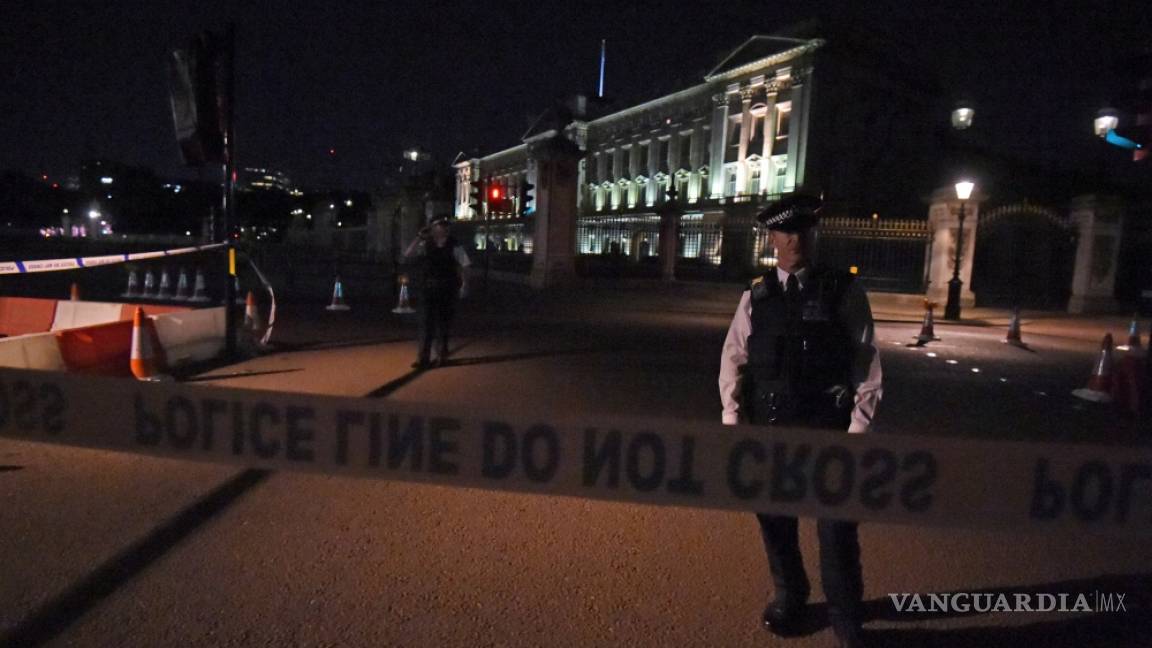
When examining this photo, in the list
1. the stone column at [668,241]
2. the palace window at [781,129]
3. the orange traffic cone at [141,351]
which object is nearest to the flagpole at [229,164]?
the orange traffic cone at [141,351]

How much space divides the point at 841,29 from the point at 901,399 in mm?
51359

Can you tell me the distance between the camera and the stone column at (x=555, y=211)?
22547 millimetres

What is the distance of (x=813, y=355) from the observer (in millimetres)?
2828

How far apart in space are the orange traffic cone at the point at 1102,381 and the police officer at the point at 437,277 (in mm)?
7303

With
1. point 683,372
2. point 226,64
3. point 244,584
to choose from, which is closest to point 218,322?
point 226,64

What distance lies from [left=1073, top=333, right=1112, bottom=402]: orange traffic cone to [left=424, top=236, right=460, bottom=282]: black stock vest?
745 cm

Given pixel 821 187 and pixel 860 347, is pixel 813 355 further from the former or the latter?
pixel 821 187

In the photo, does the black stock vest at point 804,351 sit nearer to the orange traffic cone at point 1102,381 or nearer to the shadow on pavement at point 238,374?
A: the shadow on pavement at point 238,374

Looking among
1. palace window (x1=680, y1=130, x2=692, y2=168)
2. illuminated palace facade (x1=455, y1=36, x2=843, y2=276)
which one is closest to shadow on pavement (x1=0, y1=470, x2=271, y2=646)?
illuminated palace facade (x1=455, y1=36, x2=843, y2=276)

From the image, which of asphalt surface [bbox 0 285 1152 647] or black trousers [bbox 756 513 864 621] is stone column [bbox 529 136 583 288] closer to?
asphalt surface [bbox 0 285 1152 647]

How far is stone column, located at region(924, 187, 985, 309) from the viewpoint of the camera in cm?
2119

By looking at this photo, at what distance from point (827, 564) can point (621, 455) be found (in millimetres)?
976

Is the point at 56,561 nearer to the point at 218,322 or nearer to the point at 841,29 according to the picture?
the point at 218,322

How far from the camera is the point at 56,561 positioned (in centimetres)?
367
